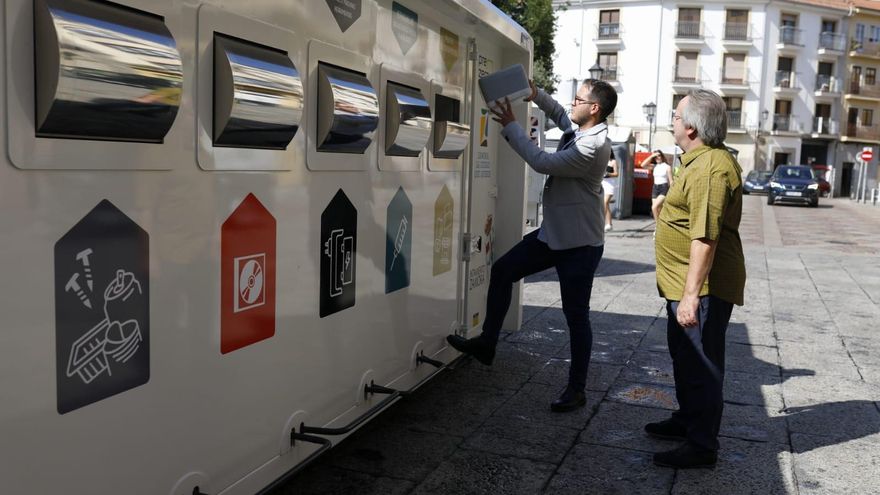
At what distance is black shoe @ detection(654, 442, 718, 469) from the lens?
394 centimetres

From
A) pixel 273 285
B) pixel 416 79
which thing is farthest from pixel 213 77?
pixel 416 79

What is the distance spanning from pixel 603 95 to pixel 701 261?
1.34 m

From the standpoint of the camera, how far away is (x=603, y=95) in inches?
183

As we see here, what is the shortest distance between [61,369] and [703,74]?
55561mm

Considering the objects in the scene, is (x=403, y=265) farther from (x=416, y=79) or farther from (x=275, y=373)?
(x=275, y=373)

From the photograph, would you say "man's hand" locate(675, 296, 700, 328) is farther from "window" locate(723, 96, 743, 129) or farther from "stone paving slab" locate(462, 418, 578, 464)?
"window" locate(723, 96, 743, 129)

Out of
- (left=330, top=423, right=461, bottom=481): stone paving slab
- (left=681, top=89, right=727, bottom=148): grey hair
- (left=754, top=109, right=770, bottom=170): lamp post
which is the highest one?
(left=754, top=109, right=770, bottom=170): lamp post

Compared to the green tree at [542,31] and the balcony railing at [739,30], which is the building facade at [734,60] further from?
the green tree at [542,31]

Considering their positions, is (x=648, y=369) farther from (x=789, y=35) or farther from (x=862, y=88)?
(x=862, y=88)

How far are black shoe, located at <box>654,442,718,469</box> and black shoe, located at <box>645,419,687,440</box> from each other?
1.16 feet

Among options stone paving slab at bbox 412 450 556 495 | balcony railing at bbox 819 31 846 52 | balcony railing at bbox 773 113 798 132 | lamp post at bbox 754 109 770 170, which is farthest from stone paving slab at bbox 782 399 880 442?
balcony railing at bbox 819 31 846 52

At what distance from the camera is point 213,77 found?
7.79 ft

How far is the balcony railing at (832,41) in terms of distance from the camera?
5591cm

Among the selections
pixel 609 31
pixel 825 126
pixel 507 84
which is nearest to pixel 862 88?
pixel 825 126
